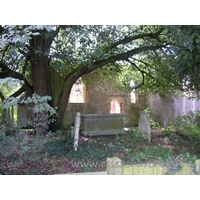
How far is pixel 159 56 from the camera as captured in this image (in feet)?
24.3

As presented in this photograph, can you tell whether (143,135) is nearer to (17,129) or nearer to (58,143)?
(58,143)

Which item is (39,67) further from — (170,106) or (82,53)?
(170,106)

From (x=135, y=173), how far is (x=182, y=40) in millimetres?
2930

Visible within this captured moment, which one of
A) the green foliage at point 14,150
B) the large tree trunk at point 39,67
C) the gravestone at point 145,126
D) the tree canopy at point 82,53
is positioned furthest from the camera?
the large tree trunk at point 39,67

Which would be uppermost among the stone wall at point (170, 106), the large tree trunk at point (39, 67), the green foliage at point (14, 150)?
the large tree trunk at point (39, 67)

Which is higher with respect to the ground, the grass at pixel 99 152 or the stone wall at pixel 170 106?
the stone wall at pixel 170 106

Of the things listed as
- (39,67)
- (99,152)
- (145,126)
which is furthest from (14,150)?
(145,126)

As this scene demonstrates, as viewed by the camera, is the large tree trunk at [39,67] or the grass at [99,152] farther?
the large tree trunk at [39,67]

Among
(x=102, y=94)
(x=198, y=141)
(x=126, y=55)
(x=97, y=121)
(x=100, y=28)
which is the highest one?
(x=100, y=28)

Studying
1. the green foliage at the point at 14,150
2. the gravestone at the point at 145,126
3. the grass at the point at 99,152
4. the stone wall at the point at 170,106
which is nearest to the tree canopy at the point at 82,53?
the gravestone at the point at 145,126

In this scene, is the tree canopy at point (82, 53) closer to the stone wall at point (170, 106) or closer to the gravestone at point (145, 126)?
the gravestone at point (145, 126)

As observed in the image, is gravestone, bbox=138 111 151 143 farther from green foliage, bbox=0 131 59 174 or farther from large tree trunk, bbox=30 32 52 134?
green foliage, bbox=0 131 59 174

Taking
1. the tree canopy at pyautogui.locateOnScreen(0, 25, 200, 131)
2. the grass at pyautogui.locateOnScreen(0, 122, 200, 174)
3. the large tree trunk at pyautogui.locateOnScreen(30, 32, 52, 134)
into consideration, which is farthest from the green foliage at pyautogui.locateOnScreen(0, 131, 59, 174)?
the large tree trunk at pyautogui.locateOnScreen(30, 32, 52, 134)
